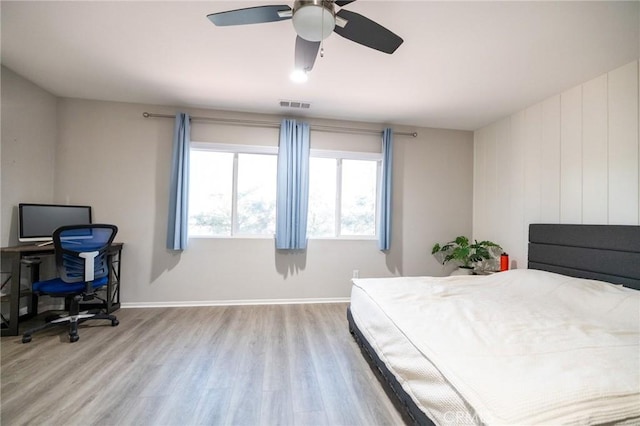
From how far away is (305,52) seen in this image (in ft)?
5.72

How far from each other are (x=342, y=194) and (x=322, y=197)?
0.30 meters

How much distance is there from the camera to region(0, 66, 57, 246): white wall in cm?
253

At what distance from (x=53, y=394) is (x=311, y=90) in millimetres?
3240

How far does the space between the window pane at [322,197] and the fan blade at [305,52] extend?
71.7 inches

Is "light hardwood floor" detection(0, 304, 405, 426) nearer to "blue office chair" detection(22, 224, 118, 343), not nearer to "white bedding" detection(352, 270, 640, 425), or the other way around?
"blue office chair" detection(22, 224, 118, 343)

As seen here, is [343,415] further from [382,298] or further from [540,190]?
[540,190]

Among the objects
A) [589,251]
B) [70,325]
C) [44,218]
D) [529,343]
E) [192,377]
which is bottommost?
[192,377]

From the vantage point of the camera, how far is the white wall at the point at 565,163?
2.19 metres

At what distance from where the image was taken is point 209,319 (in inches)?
114

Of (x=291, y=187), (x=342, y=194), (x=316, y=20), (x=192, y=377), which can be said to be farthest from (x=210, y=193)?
(x=316, y=20)

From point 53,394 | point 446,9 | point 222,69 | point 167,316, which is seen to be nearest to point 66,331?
point 167,316

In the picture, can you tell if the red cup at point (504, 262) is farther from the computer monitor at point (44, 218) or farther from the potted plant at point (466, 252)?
the computer monitor at point (44, 218)

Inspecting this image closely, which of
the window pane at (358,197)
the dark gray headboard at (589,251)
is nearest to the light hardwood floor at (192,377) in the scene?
the window pane at (358,197)

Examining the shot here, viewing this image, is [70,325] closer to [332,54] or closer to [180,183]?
[180,183]
